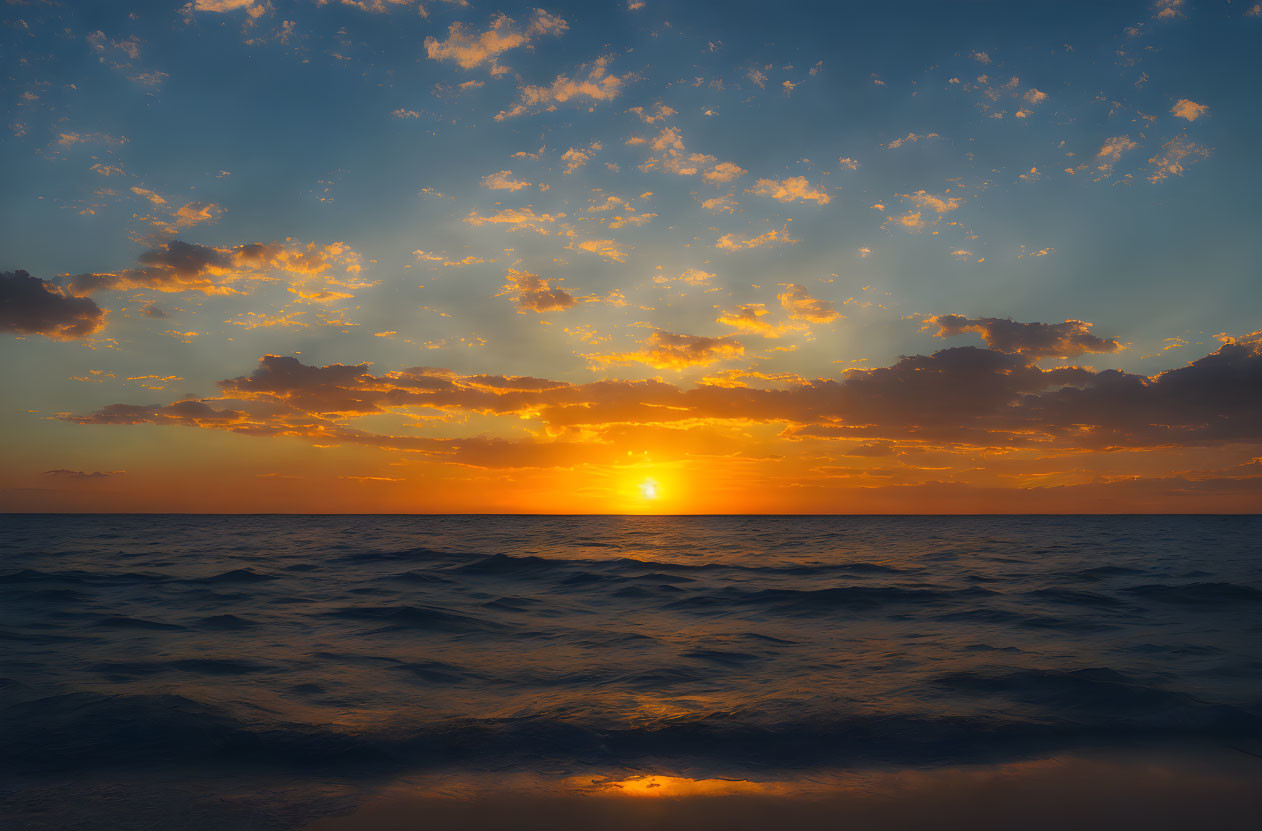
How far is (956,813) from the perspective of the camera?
558 centimetres

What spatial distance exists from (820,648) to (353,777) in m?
8.41

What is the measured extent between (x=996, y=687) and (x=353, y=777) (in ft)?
27.2

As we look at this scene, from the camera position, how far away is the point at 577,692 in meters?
9.24

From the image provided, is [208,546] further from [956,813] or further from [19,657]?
[956,813]

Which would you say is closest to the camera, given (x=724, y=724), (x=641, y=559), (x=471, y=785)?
(x=471, y=785)

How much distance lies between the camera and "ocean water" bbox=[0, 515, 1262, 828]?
6.41 meters

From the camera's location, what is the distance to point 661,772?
6594mm

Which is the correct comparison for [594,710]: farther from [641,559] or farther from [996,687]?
[641,559]

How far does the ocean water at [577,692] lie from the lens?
6.41m

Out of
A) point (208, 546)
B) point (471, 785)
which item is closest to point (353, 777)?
point (471, 785)

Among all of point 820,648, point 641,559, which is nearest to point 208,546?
point 641,559

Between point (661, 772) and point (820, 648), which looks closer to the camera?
point (661, 772)

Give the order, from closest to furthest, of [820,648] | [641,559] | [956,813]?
[956,813] → [820,648] → [641,559]

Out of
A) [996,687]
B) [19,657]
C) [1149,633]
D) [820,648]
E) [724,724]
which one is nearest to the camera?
[724,724]
